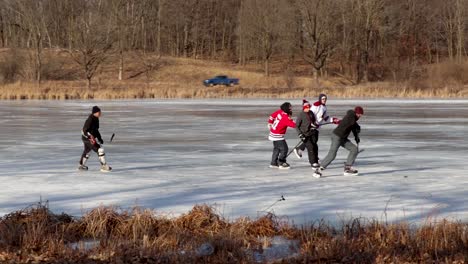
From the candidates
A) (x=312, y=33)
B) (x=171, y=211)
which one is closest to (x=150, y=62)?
(x=312, y=33)

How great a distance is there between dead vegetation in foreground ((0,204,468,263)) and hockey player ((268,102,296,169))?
4715mm

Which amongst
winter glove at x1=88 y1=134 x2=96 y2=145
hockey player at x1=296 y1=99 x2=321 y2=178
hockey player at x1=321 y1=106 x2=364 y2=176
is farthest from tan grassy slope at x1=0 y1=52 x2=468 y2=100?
hockey player at x1=321 y1=106 x2=364 y2=176

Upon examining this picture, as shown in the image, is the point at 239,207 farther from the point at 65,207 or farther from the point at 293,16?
the point at 293,16

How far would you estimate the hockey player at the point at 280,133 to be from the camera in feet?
41.0

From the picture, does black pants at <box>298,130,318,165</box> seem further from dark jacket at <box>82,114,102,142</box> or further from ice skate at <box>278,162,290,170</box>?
dark jacket at <box>82,114,102,142</box>

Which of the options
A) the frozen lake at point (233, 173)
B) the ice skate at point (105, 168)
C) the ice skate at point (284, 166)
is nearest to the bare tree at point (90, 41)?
the frozen lake at point (233, 173)

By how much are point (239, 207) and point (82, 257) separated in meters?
2.65

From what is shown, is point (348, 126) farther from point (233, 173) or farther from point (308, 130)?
point (233, 173)

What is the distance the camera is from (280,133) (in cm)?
1280

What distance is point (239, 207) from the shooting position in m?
8.61

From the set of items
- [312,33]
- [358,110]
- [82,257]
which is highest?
[312,33]

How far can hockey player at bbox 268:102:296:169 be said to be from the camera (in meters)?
12.5

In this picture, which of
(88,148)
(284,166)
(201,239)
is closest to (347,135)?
(284,166)

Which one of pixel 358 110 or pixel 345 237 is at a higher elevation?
pixel 358 110
